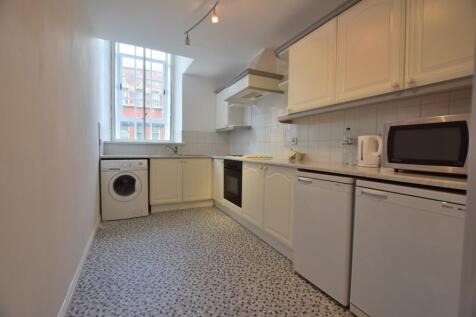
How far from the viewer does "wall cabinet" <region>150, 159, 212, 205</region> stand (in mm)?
3449

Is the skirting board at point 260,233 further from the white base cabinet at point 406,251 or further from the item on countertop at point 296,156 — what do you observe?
the item on countertop at point 296,156

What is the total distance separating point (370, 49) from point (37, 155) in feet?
6.79

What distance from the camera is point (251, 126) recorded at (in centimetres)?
371

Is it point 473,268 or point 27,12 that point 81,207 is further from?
point 473,268

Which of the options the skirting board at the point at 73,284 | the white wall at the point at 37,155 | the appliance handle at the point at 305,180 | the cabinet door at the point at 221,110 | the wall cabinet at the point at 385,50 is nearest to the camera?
the white wall at the point at 37,155

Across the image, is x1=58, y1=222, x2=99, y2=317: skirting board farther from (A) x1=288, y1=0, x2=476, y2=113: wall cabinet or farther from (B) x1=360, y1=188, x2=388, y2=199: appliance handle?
(A) x1=288, y1=0, x2=476, y2=113: wall cabinet

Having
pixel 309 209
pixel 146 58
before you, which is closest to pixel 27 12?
pixel 309 209

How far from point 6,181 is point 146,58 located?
4.08 m

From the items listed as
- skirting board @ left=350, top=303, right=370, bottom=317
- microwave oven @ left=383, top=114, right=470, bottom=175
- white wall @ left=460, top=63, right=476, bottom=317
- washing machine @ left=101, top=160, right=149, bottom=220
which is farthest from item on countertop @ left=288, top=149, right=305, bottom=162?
washing machine @ left=101, top=160, right=149, bottom=220

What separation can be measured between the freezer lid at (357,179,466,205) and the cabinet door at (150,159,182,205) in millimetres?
2855

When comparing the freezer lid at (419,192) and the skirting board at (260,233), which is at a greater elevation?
the freezer lid at (419,192)

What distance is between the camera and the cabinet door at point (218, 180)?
3.51 metres

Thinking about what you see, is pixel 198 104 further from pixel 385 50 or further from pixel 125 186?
pixel 385 50

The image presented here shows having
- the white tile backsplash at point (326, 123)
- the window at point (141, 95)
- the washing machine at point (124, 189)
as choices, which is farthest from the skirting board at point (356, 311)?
A: the window at point (141, 95)
